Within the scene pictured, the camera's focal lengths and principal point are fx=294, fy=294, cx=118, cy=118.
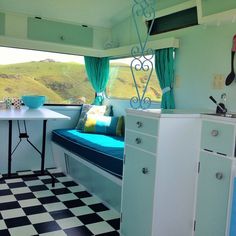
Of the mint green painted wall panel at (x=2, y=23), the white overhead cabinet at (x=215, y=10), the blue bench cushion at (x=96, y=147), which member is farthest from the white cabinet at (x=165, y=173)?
the mint green painted wall panel at (x=2, y=23)

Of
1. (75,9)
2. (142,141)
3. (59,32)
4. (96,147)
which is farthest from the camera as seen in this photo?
(59,32)

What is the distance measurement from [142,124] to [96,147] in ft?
3.84

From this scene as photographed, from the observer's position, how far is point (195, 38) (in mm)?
3047

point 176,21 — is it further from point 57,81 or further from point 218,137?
point 57,81

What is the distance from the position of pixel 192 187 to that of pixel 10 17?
323 centimetres

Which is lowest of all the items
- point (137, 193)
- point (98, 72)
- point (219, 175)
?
point (137, 193)

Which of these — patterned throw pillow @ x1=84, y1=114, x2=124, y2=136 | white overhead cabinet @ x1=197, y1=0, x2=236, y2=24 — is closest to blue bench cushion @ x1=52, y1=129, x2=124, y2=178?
patterned throw pillow @ x1=84, y1=114, x2=124, y2=136

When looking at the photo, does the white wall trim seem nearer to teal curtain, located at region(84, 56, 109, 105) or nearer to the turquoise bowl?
teal curtain, located at region(84, 56, 109, 105)

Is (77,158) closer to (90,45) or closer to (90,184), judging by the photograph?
(90,184)

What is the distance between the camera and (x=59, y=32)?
14.0 ft

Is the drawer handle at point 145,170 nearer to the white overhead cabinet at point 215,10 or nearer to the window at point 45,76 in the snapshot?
the white overhead cabinet at point 215,10

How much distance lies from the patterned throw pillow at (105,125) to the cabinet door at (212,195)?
210 cm

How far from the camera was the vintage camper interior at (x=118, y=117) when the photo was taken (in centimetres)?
201

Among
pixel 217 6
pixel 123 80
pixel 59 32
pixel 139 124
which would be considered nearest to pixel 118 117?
pixel 123 80
